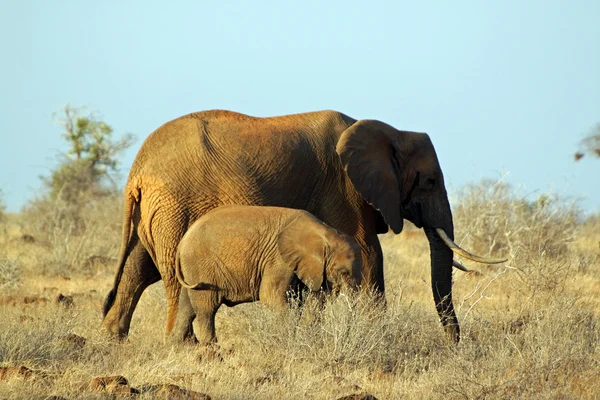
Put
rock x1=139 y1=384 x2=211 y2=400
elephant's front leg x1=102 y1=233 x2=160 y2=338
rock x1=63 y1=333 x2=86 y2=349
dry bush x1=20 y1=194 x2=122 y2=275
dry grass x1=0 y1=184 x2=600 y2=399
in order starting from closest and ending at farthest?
rock x1=139 y1=384 x2=211 y2=400
dry grass x1=0 y1=184 x2=600 y2=399
rock x1=63 y1=333 x2=86 y2=349
elephant's front leg x1=102 y1=233 x2=160 y2=338
dry bush x1=20 y1=194 x2=122 y2=275

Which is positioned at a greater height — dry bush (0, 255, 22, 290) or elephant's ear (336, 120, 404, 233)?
elephant's ear (336, 120, 404, 233)

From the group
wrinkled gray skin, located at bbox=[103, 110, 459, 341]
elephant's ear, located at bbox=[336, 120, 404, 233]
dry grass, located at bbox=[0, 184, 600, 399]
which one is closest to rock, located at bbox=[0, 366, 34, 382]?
dry grass, located at bbox=[0, 184, 600, 399]

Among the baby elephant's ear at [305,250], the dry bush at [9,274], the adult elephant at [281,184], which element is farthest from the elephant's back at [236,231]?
the dry bush at [9,274]

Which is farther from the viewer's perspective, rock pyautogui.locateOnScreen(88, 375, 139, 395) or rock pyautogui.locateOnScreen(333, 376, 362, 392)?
rock pyautogui.locateOnScreen(333, 376, 362, 392)

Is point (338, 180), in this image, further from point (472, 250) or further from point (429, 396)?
point (472, 250)

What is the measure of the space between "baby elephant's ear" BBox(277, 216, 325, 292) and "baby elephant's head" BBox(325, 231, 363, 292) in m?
0.07

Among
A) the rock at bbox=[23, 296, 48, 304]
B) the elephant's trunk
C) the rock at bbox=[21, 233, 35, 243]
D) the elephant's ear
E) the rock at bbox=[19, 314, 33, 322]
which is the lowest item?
the rock at bbox=[21, 233, 35, 243]

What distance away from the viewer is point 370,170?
994cm

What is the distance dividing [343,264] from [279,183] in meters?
1.22

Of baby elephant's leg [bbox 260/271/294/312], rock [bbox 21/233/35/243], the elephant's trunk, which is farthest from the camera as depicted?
rock [bbox 21/233/35/243]

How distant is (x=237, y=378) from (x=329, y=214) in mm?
2597

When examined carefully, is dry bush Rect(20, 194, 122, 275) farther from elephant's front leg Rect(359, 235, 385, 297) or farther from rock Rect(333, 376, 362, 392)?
rock Rect(333, 376, 362, 392)

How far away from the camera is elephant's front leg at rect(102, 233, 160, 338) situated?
32.8 ft

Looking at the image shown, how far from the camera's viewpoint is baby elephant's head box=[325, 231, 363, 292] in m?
8.84
